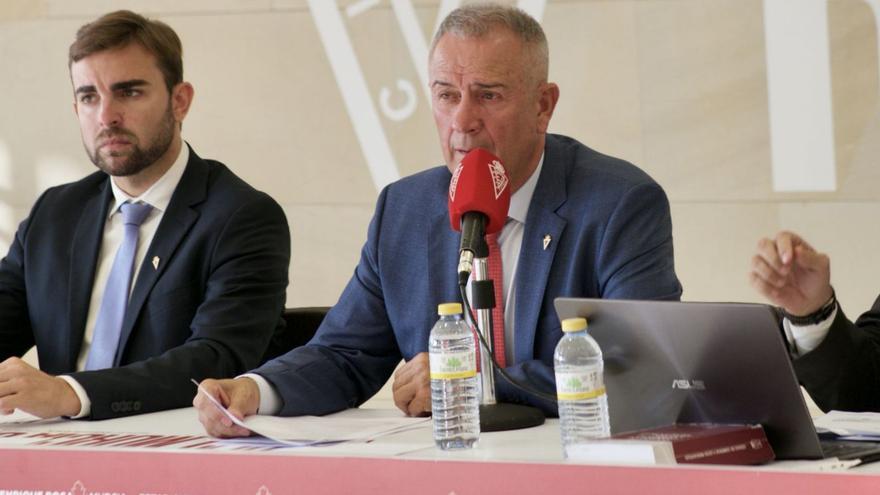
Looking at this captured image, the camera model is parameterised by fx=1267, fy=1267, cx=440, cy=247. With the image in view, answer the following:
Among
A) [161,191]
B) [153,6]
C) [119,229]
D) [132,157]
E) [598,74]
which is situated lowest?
[119,229]

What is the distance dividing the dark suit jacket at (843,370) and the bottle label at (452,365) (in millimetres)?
737

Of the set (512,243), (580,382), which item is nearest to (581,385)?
(580,382)

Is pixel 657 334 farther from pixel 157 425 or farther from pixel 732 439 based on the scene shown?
pixel 157 425

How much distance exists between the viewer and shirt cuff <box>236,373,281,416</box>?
8.84 ft

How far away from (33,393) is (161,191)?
1027 millimetres

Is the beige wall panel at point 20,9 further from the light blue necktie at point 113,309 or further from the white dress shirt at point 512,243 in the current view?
the white dress shirt at point 512,243

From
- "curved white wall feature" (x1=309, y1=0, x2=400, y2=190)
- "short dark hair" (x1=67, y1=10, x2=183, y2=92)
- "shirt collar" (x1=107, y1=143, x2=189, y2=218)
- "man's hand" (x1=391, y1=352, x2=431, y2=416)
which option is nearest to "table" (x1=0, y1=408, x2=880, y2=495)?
"man's hand" (x1=391, y1=352, x2=431, y2=416)

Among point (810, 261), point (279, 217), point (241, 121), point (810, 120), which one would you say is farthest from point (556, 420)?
point (241, 121)

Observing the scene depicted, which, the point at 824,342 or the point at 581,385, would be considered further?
the point at 824,342

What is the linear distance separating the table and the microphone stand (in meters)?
0.04

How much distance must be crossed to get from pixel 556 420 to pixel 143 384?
1.04 meters

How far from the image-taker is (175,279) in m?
3.53

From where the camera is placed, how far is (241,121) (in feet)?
20.2

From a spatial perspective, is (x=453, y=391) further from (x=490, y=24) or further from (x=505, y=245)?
(x=490, y=24)
